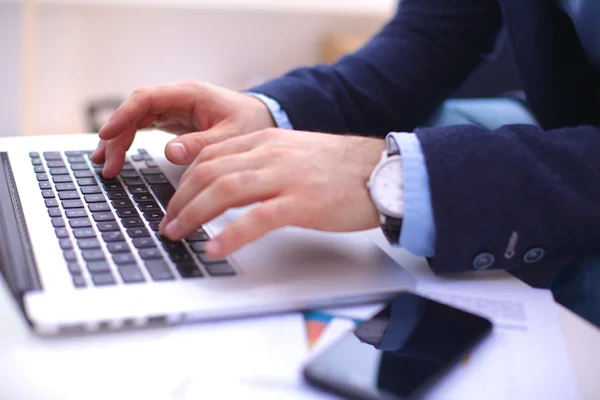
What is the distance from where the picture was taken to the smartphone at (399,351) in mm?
320

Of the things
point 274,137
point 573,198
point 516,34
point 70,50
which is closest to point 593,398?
point 573,198

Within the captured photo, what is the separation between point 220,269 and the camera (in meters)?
0.42

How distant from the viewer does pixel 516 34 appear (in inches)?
25.5

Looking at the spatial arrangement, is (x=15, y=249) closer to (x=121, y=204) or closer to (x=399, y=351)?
(x=121, y=204)

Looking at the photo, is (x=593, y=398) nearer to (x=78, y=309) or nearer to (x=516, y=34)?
(x=78, y=309)

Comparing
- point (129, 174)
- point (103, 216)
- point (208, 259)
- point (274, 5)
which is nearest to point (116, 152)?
point (129, 174)

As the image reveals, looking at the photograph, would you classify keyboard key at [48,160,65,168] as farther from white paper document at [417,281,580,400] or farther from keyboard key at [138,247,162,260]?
white paper document at [417,281,580,400]

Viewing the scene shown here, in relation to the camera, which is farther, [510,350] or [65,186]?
[65,186]

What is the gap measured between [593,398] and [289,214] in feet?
0.70

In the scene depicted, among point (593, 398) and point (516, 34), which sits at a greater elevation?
point (516, 34)

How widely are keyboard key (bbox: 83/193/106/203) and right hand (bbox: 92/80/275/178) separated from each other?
5 centimetres

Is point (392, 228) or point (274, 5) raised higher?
point (392, 228)

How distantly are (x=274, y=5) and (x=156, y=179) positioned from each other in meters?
1.55

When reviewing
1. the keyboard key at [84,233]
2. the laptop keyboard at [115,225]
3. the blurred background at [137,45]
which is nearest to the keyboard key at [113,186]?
the laptop keyboard at [115,225]
